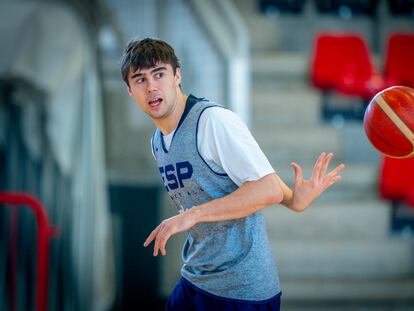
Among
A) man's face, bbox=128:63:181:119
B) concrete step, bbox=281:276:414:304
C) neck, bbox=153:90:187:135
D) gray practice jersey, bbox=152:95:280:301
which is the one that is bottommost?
concrete step, bbox=281:276:414:304

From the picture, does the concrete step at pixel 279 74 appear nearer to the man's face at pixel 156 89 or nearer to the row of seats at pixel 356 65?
the row of seats at pixel 356 65

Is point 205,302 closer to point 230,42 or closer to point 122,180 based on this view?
point 122,180

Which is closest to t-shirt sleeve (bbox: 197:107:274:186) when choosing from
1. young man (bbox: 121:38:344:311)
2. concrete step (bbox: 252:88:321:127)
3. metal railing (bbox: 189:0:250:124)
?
young man (bbox: 121:38:344:311)

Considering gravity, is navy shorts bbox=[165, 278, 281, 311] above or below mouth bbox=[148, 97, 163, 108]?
below

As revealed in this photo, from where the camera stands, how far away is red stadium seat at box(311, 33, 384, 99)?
5.87m

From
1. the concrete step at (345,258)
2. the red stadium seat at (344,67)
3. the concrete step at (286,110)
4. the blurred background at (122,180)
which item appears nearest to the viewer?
the blurred background at (122,180)

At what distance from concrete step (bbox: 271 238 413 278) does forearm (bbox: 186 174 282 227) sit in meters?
2.75

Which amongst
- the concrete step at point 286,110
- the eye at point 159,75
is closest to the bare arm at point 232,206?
the eye at point 159,75

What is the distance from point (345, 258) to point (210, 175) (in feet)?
9.17

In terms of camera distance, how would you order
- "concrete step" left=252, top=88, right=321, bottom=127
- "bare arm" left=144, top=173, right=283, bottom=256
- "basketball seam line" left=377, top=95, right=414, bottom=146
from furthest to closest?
"concrete step" left=252, top=88, right=321, bottom=127 < "basketball seam line" left=377, top=95, right=414, bottom=146 < "bare arm" left=144, top=173, right=283, bottom=256

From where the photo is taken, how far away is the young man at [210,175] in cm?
208

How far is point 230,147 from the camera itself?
6.78 ft

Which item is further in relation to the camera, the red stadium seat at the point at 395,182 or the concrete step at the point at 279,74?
the concrete step at the point at 279,74

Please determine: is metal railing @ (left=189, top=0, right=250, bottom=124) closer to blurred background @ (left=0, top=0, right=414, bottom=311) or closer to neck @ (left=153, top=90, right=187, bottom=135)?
blurred background @ (left=0, top=0, right=414, bottom=311)
